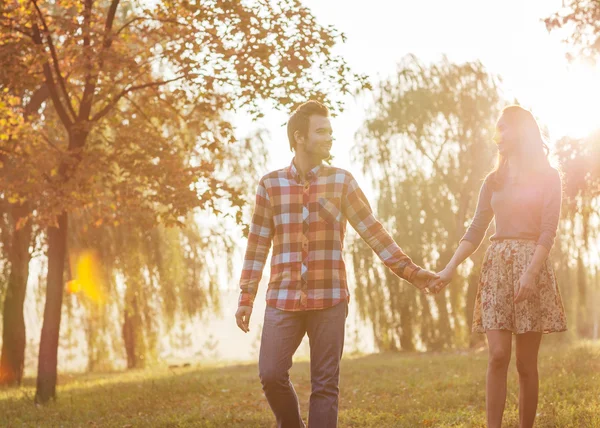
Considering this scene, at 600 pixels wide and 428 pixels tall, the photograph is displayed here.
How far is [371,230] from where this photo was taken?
479 centimetres

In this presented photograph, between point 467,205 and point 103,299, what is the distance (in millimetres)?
10020

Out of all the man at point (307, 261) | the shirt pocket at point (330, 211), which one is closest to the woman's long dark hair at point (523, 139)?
the man at point (307, 261)

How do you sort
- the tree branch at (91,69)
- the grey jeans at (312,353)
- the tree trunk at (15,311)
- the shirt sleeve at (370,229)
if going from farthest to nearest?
the tree trunk at (15,311) → the tree branch at (91,69) → the shirt sleeve at (370,229) → the grey jeans at (312,353)

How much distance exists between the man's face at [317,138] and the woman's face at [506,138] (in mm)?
1333

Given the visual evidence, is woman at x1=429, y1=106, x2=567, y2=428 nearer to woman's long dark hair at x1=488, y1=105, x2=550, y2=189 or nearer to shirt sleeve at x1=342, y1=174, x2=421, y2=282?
woman's long dark hair at x1=488, y1=105, x2=550, y2=189

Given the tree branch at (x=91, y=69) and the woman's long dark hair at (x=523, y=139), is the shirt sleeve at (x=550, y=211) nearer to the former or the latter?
the woman's long dark hair at (x=523, y=139)

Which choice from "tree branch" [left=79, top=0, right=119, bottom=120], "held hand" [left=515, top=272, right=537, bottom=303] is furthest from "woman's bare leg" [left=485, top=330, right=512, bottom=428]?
"tree branch" [left=79, top=0, right=119, bottom=120]

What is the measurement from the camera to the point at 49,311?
12.1 m

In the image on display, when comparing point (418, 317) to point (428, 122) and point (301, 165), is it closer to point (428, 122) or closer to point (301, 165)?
point (428, 122)

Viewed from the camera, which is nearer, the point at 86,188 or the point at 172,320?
the point at 86,188

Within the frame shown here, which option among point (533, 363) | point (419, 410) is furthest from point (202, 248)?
point (533, 363)

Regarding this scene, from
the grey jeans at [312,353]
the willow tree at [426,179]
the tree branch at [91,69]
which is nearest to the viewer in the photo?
the grey jeans at [312,353]

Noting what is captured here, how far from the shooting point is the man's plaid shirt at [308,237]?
4.55 meters

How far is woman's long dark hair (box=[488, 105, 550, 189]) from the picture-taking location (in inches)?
208
